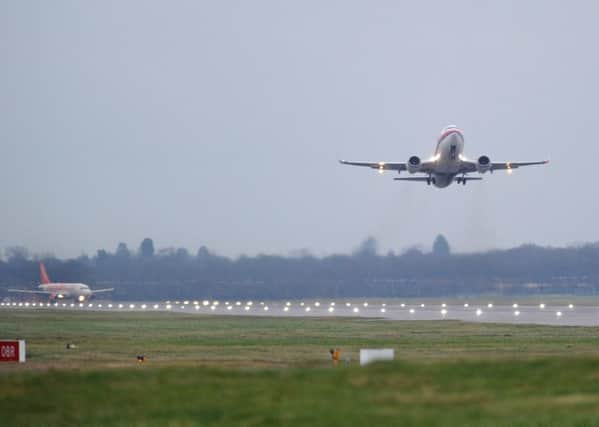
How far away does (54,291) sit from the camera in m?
158

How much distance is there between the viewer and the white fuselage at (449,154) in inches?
3814

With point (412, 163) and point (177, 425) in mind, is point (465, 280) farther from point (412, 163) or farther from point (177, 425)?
point (177, 425)

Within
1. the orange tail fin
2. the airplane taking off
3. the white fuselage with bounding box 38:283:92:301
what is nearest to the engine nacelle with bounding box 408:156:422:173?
the airplane taking off

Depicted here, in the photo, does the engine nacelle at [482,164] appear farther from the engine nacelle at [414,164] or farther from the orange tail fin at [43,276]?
the orange tail fin at [43,276]

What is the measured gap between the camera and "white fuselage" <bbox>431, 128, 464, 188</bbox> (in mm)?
96875

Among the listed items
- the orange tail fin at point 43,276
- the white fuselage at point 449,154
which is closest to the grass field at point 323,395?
the white fuselage at point 449,154

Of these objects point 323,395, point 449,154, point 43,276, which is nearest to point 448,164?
point 449,154

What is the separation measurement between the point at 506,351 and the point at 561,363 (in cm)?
2069

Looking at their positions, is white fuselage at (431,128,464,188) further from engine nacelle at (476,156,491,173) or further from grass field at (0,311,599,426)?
grass field at (0,311,599,426)

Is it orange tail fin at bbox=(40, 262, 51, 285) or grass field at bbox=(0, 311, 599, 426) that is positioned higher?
orange tail fin at bbox=(40, 262, 51, 285)

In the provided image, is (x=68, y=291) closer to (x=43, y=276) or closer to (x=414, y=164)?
(x=43, y=276)

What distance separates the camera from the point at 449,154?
97.5 metres

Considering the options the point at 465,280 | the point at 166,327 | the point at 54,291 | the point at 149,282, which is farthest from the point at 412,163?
the point at 149,282

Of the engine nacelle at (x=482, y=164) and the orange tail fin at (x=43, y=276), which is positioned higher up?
the engine nacelle at (x=482, y=164)
